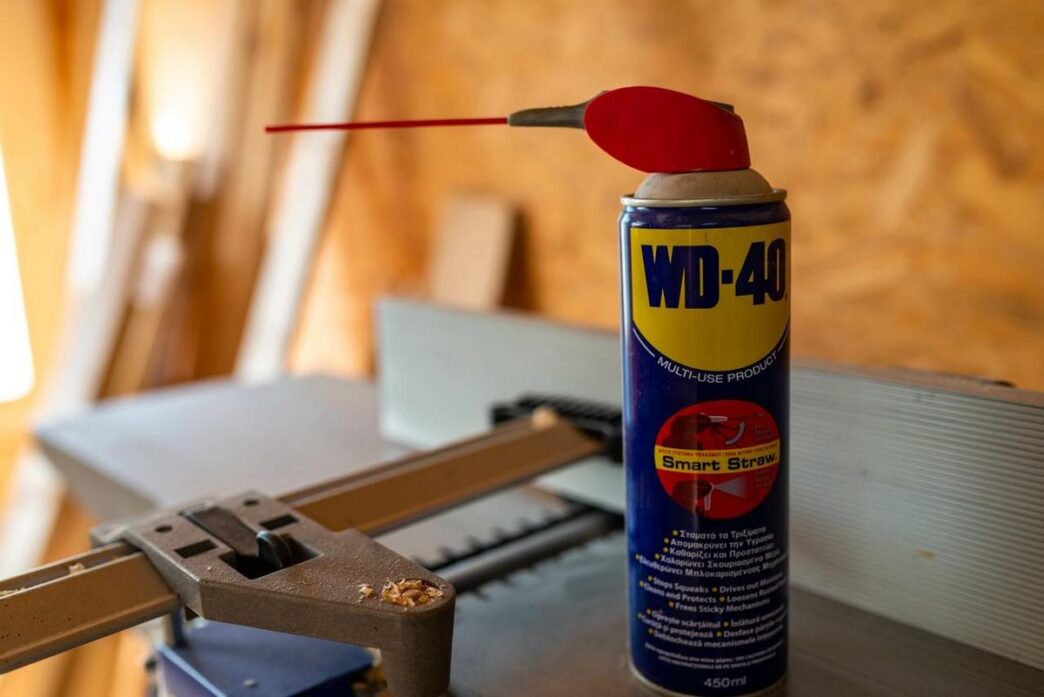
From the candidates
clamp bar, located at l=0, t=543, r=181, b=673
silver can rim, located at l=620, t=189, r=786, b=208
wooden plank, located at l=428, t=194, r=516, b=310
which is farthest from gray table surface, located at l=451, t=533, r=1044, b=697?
wooden plank, located at l=428, t=194, r=516, b=310

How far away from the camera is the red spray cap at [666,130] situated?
0.60 m

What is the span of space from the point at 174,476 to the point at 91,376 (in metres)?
1.53

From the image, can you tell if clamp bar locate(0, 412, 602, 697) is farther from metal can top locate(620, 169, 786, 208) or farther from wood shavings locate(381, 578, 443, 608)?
metal can top locate(620, 169, 786, 208)

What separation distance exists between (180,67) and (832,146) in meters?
2.02

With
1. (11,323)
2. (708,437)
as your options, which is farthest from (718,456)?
(11,323)

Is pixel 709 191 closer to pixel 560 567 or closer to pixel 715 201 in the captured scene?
pixel 715 201

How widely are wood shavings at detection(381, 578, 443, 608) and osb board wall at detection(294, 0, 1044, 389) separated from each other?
1.26 m

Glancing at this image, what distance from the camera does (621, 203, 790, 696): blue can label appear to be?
60 centimetres

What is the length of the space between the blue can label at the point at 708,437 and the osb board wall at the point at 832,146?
3.52 feet

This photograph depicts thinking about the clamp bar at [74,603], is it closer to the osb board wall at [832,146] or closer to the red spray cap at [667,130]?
the red spray cap at [667,130]

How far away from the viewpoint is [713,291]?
1.97ft

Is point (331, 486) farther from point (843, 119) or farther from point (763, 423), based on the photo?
point (843, 119)

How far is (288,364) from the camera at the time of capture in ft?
10.3

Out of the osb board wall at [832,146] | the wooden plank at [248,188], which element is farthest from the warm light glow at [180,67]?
the osb board wall at [832,146]
